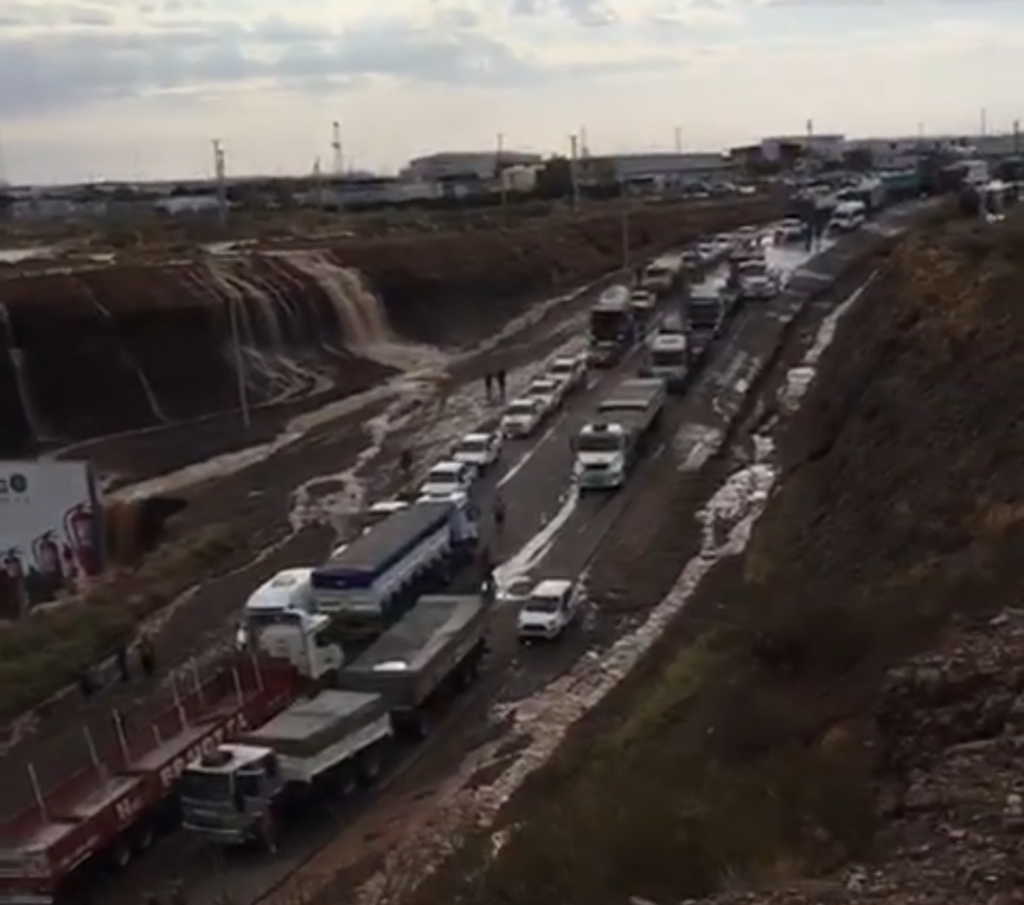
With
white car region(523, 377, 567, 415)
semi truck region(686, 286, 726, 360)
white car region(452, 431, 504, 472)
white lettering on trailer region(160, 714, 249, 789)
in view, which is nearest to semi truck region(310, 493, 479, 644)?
white lettering on trailer region(160, 714, 249, 789)

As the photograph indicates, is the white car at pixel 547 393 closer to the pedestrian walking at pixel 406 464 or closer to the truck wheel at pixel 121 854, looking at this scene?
the pedestrian walking at pixel 406 464

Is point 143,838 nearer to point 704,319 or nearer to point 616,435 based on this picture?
point 616,435

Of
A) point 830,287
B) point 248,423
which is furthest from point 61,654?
point 830,287

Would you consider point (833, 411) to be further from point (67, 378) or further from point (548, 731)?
point (67, 378)

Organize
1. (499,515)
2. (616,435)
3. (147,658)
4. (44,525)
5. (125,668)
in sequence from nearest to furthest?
(125,668), (147,658), (44,525), (499,515), (616,435)

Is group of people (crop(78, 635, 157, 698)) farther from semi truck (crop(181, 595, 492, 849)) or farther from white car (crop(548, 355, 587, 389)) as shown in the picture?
white car (crop(548, 355, 587, 389))

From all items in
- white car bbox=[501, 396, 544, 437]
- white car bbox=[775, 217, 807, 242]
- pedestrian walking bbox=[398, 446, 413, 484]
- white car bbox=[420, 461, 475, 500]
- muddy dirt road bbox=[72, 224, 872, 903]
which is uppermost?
white car bbox=[775, 217, 807, 242]

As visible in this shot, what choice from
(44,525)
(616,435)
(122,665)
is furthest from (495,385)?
(122,665)
